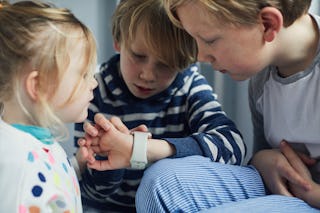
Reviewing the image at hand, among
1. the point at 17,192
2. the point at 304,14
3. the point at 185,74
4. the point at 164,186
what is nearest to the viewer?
the point at 17,192

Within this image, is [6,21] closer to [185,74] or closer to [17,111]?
[17,111]

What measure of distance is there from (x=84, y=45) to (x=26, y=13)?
0.36ft

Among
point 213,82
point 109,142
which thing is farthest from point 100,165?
point 213,82

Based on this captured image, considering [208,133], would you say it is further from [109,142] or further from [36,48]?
[36,48]

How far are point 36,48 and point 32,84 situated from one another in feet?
0.19

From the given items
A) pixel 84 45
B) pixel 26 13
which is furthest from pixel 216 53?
pixel 26 13

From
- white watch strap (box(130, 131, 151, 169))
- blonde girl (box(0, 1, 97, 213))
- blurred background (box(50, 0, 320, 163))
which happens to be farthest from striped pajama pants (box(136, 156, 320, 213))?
blurred background (box(50, 0, 320, 163))

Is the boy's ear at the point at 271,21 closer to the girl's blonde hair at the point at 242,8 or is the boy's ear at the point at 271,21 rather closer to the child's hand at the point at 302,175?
the girl's blonde hair at the point at 242,8

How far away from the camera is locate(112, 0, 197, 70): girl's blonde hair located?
1013 mm

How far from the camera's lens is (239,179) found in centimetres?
96

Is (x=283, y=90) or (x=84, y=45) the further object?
(x=283, y=90)

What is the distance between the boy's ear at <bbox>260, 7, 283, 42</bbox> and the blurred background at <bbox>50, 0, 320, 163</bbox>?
1.32 ft

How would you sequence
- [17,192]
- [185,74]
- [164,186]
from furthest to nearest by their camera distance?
[185,74] → [164,186] → [17,192]

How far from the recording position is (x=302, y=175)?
99 centimetres
